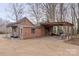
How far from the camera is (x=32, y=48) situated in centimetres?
260

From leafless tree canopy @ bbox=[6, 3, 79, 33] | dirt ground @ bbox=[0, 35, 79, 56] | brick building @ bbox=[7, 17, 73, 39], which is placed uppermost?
leafless tree canopy @ bbox=[6, 3, 79, 33]

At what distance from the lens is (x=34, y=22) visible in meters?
2.62

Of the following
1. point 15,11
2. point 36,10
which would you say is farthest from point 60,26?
point 15,11

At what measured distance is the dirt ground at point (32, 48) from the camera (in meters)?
2.58

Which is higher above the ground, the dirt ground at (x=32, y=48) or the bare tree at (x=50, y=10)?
the bare tree at (x=50, y=10)

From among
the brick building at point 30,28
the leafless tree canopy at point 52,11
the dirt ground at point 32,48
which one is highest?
the leafless tree canopy at point 52,11

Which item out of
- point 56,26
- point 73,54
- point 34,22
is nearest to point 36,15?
point 34,22

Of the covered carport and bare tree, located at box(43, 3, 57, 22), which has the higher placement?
bare tree, located at box(43, 3, 57, 22)

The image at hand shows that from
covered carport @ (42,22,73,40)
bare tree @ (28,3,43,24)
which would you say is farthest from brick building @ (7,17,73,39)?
bare tree @ (28,3,43,24)

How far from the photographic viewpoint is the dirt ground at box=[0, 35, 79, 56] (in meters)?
2.58

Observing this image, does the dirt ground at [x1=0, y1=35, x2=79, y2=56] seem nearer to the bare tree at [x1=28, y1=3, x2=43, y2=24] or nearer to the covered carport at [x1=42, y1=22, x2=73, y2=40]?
the covered carport at [x1=42, y1=22, x2=73, y2=40]

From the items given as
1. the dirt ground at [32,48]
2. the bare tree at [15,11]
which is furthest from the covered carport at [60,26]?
the bare tree at [15,11]

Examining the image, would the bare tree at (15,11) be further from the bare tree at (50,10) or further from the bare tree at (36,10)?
the bare tree at (50,10)

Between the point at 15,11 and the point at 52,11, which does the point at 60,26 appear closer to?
the point at 52,11
